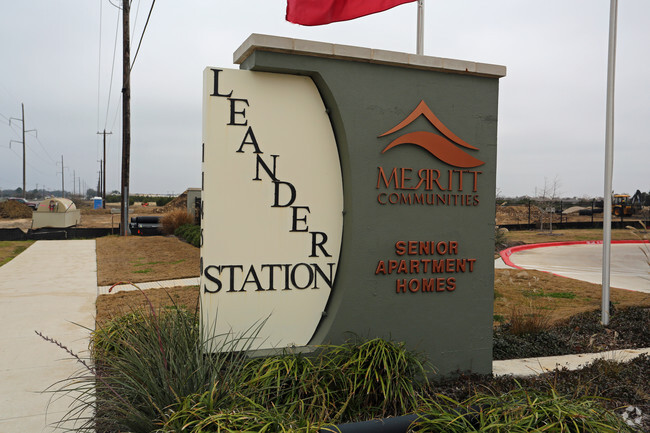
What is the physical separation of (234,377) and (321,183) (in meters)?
2.21

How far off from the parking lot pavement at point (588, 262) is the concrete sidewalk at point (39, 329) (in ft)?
39.4

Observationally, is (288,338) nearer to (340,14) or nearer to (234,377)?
(234,377)

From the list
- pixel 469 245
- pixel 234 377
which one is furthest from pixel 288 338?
pixel 469 245

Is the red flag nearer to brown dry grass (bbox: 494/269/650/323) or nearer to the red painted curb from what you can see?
brown dry grass (bbox: 494/269/650/323)

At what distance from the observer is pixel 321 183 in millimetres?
5566

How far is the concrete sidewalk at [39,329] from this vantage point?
16.2 feet

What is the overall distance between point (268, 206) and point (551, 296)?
841 centimetres

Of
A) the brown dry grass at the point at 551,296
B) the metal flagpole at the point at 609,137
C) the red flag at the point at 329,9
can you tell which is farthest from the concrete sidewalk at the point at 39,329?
the metal flagpole at the point at 609,137

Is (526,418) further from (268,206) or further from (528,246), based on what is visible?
(528,246)

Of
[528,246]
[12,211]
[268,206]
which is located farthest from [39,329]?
[12,211]

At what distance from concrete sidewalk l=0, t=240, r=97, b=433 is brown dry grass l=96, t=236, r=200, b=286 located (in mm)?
525

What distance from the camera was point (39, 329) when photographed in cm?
795

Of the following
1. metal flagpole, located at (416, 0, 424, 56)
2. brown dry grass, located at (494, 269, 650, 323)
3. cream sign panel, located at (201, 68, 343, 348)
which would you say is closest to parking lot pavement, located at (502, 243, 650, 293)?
brown dry grass, located at (494, 269, 650, 323)

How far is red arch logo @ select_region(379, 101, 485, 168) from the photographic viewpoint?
5645 mm
